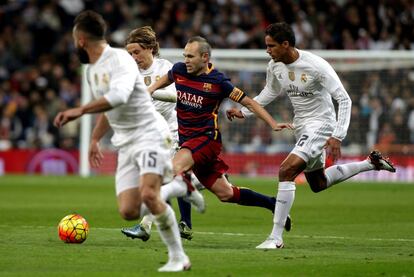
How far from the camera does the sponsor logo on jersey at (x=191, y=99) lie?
1150 cm

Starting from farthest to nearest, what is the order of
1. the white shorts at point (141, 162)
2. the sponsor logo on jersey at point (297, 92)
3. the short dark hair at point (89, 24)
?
the sponsor logo on jersey at point (297, 92)
the short dark hair at point (89, 24)
the white shorts at point (141, 162)

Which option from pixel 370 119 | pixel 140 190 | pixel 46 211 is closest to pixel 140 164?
pixel 140 190

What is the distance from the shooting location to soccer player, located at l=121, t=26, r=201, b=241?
11.7 m

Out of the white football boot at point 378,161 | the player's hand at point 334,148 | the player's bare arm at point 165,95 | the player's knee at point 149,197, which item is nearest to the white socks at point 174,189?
the player's knee at point 149,197

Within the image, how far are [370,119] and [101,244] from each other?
15570mm

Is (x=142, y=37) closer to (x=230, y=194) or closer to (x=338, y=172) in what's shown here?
(x=230, y=194)

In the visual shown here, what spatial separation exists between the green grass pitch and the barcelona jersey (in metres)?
1.32

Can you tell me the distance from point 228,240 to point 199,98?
1.86m

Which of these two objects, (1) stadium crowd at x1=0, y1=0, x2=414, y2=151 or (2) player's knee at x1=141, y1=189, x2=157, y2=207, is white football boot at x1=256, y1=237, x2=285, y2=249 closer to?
(2) player's knee at x1=141, y1=189, x2=157, y2=207

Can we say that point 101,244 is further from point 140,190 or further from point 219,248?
point 140,190

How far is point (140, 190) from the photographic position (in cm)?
902

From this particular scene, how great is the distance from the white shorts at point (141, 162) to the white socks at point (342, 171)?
3936 millimetres

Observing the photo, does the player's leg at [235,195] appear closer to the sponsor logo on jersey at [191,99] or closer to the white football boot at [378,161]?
the sponsor logo on jersey at [191,99]

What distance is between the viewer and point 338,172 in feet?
42.4
